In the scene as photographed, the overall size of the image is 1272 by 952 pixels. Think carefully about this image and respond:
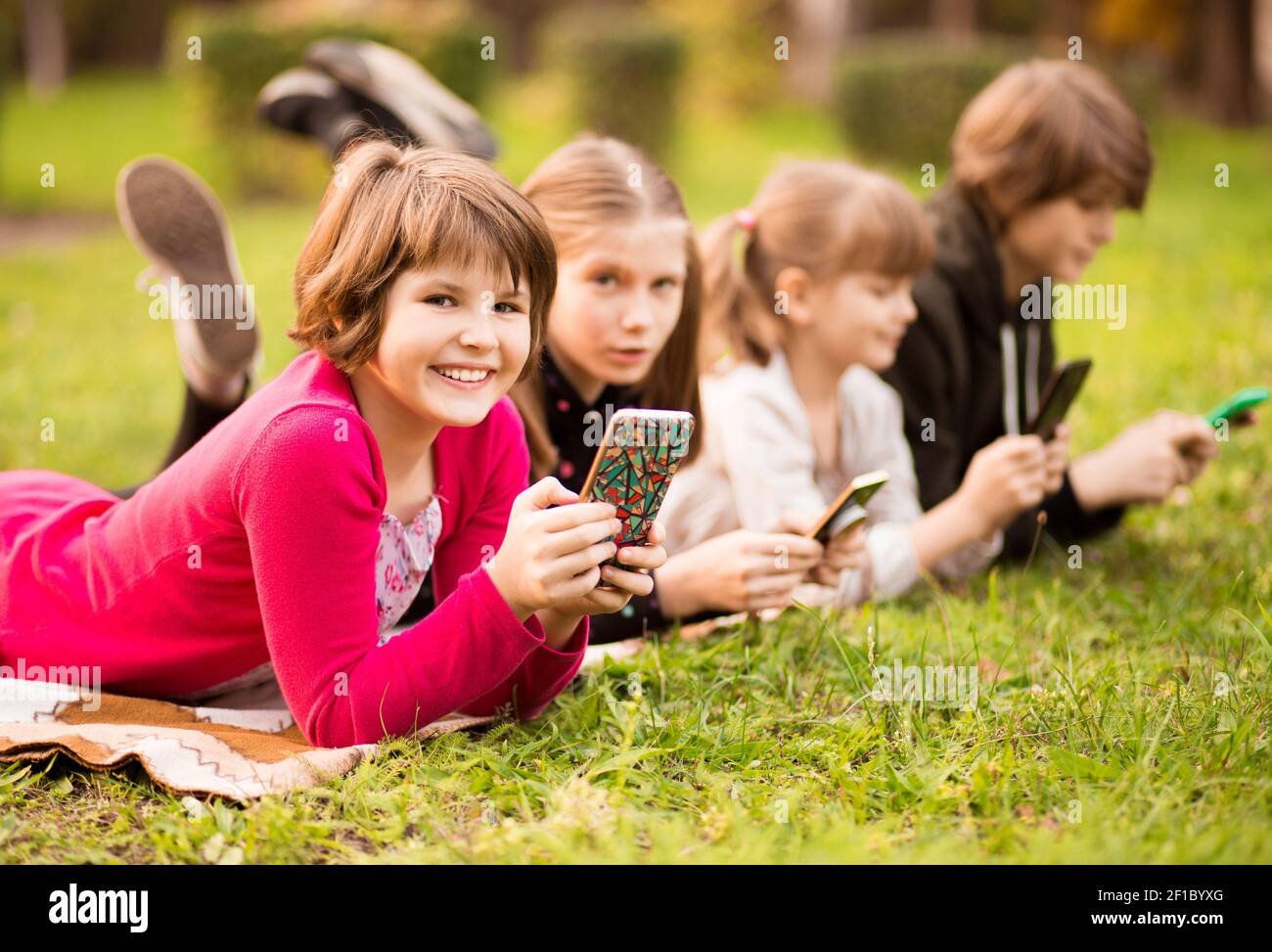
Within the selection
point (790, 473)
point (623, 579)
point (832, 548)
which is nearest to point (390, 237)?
point (623, 579)

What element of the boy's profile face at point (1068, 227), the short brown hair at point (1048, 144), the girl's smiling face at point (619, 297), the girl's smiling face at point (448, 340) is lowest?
the girl's smiling face at point (448, 340)

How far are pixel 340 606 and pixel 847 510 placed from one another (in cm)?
113

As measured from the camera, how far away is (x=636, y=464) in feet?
6.50

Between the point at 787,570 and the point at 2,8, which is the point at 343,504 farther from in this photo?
the point at 2,8

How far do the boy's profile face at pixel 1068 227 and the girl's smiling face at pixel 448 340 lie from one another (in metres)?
1.97

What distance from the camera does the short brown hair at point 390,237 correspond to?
2.02 m

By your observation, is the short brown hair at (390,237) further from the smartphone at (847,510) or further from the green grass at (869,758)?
the smartphone at (847,510)

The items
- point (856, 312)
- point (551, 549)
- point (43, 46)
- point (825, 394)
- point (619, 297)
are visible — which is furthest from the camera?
point (43, 46)

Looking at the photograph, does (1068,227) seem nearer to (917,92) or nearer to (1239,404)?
(1239,404)

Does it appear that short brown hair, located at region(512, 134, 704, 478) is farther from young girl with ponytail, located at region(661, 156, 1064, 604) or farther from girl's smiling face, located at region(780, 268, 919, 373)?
girl's smiling face, located at region(780, 268, 919, 373)

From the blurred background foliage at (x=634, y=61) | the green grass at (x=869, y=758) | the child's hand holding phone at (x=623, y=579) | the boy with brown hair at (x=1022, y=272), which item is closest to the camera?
the green grass at (x=869, y=758)

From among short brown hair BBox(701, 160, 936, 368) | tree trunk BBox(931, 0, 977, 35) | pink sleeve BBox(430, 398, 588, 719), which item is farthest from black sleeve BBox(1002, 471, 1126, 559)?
tree trunk BBox(931, 0, 977, 35)

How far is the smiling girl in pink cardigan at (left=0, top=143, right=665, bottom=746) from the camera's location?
78.5 inches

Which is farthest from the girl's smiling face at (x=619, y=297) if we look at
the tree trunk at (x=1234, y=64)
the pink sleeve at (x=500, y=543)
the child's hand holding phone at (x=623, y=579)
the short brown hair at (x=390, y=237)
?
the tree trunk at (x=1234, y=64)
